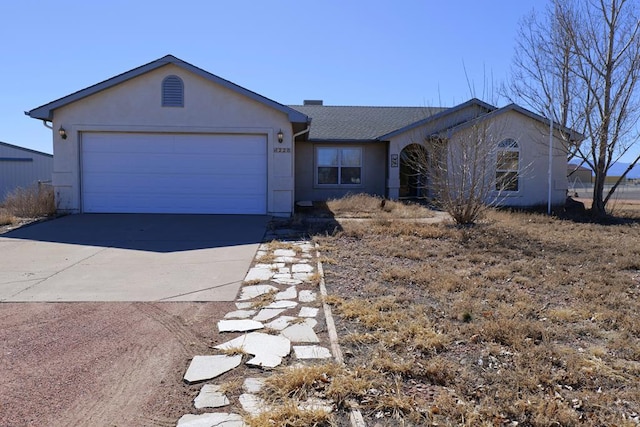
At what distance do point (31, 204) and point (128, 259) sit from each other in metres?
7.02

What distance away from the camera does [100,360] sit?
3582mm

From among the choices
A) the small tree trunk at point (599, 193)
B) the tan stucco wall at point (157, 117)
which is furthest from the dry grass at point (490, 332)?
the small tree trunk at point (599, 193)

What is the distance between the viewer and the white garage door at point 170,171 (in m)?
12.9

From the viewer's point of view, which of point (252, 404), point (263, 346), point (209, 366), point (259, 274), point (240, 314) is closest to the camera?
point (252, 404)

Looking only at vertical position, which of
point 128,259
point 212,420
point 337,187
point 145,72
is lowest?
point 212,420

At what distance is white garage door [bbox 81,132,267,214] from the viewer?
1290 centimetres

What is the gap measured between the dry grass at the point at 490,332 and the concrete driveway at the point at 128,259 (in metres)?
1.76

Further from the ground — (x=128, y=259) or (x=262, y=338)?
(x=128, y=259)

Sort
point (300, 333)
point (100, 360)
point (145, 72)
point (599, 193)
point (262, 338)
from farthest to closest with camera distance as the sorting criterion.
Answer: point (599, 193), point (145, 72), point (300, 333), point (262, 338), point (100, 360)

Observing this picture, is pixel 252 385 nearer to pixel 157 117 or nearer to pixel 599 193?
pixel 157 117

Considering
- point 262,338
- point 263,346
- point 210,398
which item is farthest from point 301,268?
point 210,398

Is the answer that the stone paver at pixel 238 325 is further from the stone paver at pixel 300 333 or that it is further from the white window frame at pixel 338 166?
the white window frame at pixel 338 166

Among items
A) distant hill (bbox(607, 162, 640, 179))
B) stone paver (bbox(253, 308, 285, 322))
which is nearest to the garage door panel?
stone paver (bbox(253, 308, 285, 322))

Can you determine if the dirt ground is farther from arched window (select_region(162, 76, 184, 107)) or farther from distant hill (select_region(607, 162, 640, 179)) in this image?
distant hill (select_region(607, 162, 640, 179))
